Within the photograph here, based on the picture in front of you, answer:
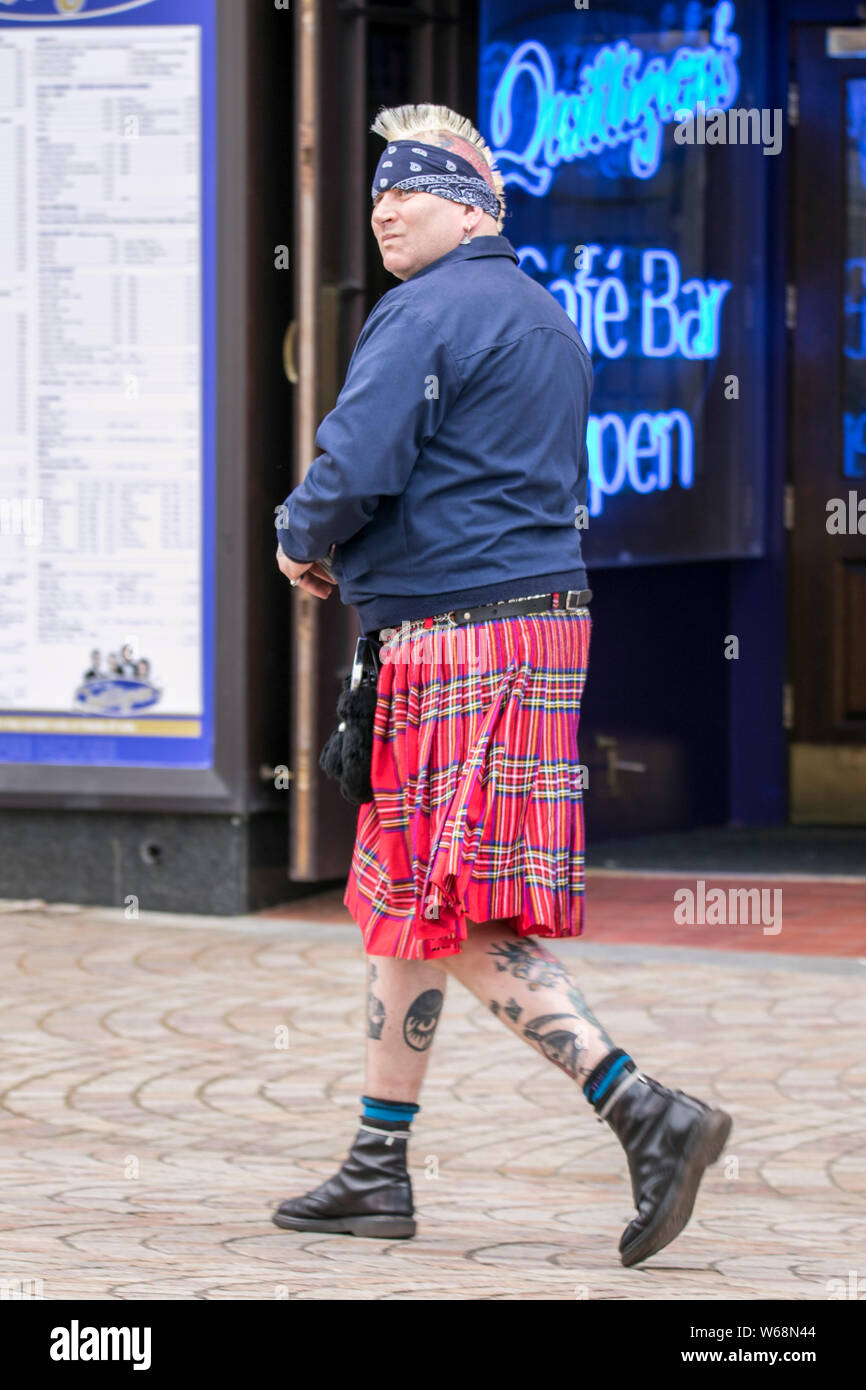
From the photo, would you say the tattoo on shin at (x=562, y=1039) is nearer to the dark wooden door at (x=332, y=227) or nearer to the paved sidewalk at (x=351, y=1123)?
the paved sidewalk at (x=351, y=1123)

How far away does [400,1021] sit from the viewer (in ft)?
12.4

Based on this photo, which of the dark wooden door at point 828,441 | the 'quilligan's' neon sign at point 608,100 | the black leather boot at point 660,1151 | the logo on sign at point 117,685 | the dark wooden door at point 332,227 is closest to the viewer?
the black leather boot at point 660,1151

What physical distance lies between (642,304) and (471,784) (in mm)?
4837

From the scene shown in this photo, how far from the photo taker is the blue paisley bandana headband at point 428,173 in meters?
3.72

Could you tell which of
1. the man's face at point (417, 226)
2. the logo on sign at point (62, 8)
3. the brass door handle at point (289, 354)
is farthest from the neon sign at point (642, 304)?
the man's face at point (417, 226)

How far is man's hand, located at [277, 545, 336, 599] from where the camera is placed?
3.69m

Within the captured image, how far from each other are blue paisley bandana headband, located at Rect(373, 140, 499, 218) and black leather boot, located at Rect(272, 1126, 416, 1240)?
1.60 meters

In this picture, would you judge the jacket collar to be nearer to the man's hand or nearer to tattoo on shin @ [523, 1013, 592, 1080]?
the man's hand

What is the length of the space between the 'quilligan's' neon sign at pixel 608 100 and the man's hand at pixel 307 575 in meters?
3.83

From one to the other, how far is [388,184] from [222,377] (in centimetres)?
309

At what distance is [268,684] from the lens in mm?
6945

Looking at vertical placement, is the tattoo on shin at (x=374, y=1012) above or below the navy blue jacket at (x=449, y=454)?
below

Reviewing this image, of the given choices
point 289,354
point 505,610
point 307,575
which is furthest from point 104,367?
point 505,610

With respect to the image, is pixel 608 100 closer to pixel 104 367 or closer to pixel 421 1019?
pixel 104 367
